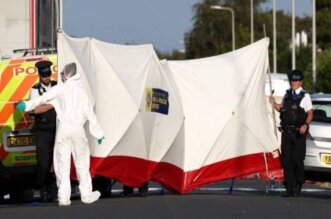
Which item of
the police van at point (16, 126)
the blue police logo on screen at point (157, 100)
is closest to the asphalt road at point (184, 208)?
Answer: the police van at point (16, 126)

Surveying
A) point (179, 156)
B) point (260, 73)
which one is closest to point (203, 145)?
point (179, 156)

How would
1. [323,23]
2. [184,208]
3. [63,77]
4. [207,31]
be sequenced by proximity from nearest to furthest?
1. [184,208]
2. [63,77]
3. [323,23]
4. [207,31]

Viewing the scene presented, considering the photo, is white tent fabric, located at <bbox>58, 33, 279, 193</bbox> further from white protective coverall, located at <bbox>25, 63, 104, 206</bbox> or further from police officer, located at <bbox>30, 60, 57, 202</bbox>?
white protective coverall, located at <bbox>25, 63, 104, 206</bbox>

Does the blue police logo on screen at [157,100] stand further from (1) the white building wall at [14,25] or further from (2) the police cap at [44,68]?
(1) the white building wall at [14,25]

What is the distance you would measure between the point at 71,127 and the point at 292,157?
12.0 ft

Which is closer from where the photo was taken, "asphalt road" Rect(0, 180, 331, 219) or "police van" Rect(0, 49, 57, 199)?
"asphalt road" Rect(0, 180, 331, 219)

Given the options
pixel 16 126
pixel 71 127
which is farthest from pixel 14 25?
pixel 71 127

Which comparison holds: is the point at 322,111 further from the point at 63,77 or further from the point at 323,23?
the point at 323,23

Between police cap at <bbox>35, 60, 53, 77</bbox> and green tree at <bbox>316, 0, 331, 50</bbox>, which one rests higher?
green tree at <bbox>316, 0, 331, 50</bbox>

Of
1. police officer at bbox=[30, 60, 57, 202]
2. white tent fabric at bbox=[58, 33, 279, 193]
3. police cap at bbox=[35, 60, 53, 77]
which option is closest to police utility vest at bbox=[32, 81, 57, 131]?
police officer at bbox=[30, 60, 57, 202]

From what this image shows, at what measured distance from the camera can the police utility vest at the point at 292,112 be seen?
17719 millimetres

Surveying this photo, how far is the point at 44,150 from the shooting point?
16312mm

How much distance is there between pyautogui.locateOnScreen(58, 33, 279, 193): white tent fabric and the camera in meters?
17.0

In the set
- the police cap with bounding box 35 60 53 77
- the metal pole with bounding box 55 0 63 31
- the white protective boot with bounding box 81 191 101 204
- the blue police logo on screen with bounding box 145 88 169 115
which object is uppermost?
the metal pole with bounding box 55 0 63 31
